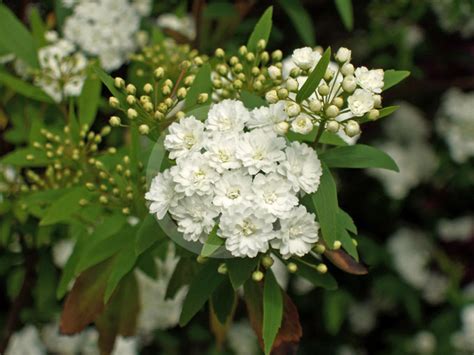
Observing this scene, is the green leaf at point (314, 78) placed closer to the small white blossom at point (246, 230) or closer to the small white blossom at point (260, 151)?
the small white blossom at point (260, 151)

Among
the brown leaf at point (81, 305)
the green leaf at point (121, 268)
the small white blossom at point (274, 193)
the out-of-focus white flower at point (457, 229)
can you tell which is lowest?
the out-of-focus white flower at point (457, 229)

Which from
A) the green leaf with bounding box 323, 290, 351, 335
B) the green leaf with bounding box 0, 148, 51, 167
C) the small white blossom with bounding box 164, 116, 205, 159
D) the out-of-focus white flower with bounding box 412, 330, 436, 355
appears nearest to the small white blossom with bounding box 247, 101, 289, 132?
the small white blossom with bounding box 164, 116, 205, 159

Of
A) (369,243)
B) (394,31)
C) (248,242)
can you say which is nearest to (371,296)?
(369,243)

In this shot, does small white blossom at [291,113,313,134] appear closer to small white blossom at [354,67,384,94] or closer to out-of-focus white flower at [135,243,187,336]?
small white blossom at [354,67,384,94]

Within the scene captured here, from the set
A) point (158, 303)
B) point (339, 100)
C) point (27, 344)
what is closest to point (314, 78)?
point (339, 100)

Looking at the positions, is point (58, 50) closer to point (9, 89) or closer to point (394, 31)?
point (9, 89)

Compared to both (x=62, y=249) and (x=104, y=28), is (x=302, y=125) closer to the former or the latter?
(x=104, y=28)

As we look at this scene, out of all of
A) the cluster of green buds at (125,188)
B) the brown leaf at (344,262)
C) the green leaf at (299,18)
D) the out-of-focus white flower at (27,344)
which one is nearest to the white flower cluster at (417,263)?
the green leaf at (299,18)
